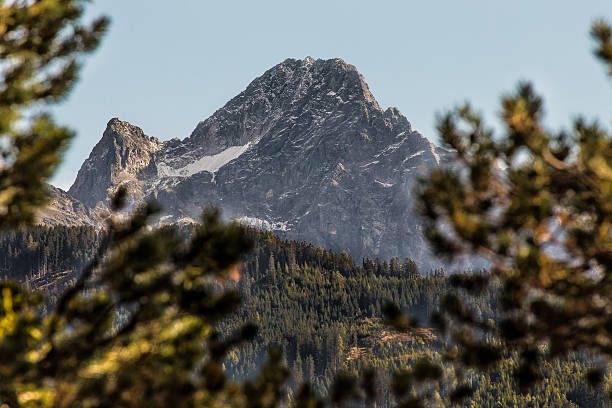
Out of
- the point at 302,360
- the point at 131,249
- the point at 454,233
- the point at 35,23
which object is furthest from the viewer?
the point at 302,360

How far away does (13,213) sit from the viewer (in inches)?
275

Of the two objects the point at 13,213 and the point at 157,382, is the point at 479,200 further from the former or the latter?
the point at 13,213

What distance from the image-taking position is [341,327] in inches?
6452

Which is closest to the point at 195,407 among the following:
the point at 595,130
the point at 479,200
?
the point at 479,200

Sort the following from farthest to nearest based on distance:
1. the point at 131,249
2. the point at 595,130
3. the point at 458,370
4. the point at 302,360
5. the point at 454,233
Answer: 1. the point at 302,360
2. the point at 458,370
3. the point at 595,130
4. the point at 454,233
5. the point at 131,249

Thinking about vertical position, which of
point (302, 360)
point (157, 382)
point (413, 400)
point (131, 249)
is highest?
point (131, 249)

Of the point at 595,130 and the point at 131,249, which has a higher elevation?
the point at 595,130

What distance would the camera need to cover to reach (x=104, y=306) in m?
5.98

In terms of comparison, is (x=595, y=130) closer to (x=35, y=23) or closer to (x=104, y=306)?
(x=104, y=306)

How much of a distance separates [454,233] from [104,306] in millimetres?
4011

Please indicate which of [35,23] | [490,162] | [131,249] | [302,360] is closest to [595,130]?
[490,162]

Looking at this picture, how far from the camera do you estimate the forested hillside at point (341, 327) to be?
144 meters

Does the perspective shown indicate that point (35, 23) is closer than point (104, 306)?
No

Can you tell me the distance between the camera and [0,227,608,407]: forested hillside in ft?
473
